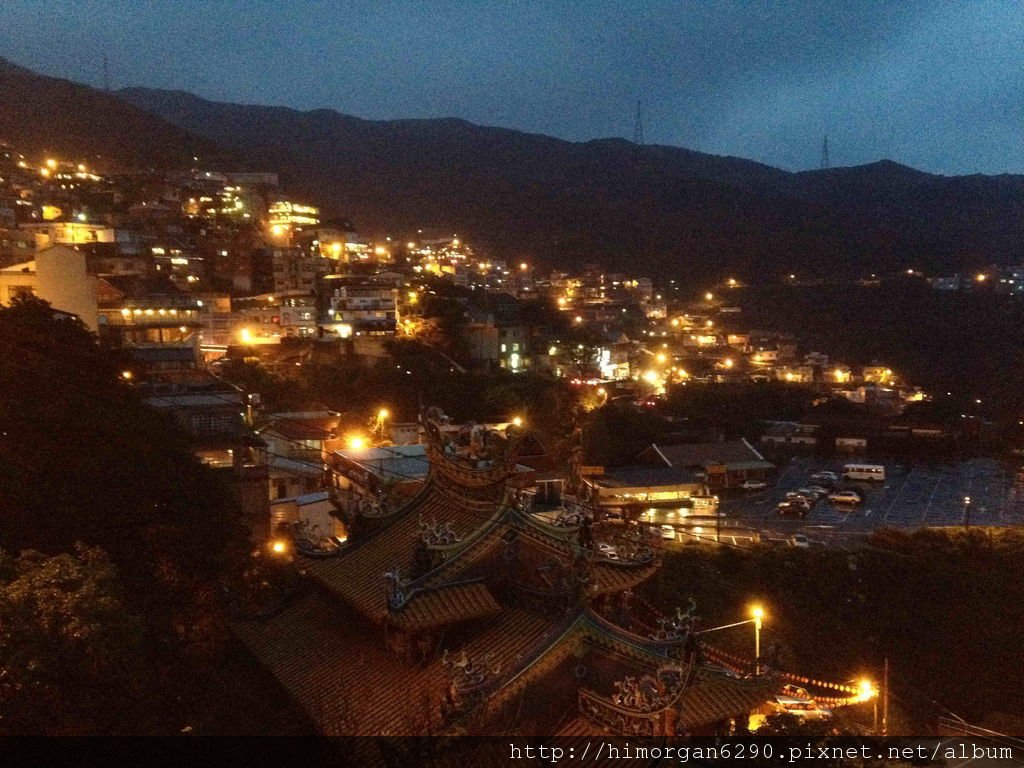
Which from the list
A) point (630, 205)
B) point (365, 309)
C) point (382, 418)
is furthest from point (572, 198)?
point (382, 418)

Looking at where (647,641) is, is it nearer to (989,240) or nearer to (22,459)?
(22,459)

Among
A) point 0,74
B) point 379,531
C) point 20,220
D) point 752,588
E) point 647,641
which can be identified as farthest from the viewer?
point 0,74

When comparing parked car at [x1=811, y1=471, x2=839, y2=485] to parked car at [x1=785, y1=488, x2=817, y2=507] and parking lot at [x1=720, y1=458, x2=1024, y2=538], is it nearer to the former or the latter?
parking lot at [x1=720, y1=458, x2=1024, y2=538]

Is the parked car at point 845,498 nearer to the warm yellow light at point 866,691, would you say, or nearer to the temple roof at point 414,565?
the warm yellow light at point 866,691

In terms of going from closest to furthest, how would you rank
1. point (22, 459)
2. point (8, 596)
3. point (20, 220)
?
1. point (8, 596)
2. point (22, 459)
3. point (20, 220)

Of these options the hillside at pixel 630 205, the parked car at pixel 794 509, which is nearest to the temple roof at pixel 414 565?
the parked car at pixel 794 509

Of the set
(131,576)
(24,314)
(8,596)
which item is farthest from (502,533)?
(24,314)
